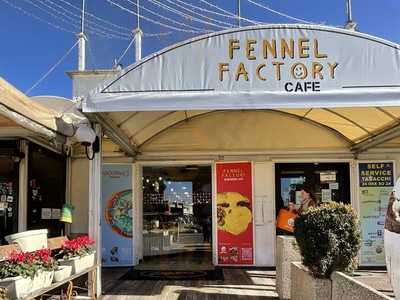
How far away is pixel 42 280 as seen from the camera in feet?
15.5

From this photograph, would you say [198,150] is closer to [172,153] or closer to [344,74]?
[172,153]

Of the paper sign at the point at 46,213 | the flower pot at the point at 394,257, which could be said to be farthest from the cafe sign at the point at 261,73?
the flower pot at the point at 394,257

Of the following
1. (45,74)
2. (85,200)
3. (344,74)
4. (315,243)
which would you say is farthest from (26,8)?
(315,243)

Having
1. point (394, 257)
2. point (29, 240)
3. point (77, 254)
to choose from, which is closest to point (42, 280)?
point (29, 240)

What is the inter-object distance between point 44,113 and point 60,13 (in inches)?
421

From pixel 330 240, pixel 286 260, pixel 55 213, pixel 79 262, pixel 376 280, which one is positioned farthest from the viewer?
pixel 55 213

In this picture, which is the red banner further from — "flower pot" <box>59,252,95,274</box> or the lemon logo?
"flower pot" <box>59,252,95,274</box>

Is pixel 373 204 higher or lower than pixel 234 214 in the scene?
higher

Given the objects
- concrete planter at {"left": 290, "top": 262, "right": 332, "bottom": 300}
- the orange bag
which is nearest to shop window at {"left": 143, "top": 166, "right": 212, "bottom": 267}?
the orange bag

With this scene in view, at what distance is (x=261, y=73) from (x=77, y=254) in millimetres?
3098

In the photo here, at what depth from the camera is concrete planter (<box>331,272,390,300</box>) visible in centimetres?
334

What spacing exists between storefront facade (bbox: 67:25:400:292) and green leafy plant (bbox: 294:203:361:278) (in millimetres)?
1856

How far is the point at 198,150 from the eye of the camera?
382 inches

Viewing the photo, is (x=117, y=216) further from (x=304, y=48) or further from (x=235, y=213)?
(x=304, y=48)
